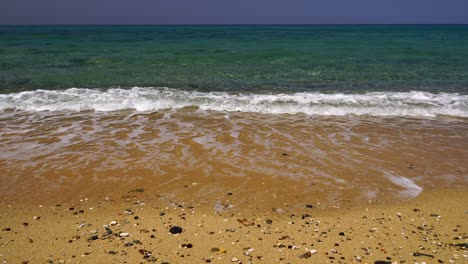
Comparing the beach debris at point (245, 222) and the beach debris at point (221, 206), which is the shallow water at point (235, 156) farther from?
the beach debris at point (245, 222)

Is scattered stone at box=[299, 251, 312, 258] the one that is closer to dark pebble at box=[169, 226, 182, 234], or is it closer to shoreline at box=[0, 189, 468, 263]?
shoreline at box=[0, 189, 468, 263]

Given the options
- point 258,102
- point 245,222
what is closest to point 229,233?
point 245,222

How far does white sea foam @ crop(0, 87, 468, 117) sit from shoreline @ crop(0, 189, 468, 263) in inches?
248

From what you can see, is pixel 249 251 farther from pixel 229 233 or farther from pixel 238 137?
pixel 238 137

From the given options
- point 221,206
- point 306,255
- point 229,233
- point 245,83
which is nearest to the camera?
point 306,255

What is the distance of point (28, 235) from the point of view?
4430mm

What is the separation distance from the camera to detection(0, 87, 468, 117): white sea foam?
442 inches

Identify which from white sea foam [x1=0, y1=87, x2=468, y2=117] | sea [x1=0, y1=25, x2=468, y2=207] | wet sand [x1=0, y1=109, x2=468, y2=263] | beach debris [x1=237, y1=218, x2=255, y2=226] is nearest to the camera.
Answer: wet sand [x1=0, y1=109, x2=468, y2=263]

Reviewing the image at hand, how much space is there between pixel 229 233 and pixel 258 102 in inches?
319

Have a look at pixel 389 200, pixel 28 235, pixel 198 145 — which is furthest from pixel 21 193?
pixel 389 200

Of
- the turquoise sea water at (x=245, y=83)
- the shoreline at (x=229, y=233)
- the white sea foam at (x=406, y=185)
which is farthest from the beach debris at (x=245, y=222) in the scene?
the turquoise sea water at (x=245, y=83)

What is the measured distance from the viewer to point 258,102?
1217 centimetres

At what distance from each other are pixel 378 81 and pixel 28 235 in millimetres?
15804

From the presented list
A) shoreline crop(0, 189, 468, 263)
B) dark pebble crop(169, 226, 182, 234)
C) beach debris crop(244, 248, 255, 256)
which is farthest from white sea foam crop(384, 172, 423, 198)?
dark pebble crop(169, 226, 182, 234)
